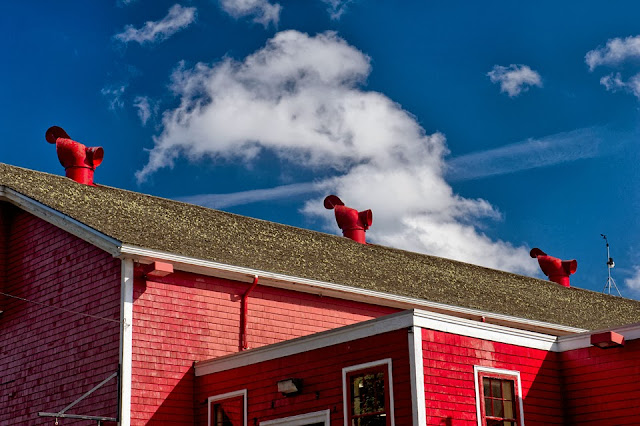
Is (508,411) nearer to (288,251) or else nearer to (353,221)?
(288,251)

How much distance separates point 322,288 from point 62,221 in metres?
6.10

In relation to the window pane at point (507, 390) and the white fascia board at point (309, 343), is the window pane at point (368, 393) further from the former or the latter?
the window pane at point (507, 390)

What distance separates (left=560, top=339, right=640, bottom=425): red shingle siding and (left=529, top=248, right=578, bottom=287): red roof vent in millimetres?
17810

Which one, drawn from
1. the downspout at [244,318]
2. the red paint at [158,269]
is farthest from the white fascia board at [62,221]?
the downspout at [244,318]

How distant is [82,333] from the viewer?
20.3 meters

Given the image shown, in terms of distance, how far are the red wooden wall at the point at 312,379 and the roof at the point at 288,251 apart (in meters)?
2.86

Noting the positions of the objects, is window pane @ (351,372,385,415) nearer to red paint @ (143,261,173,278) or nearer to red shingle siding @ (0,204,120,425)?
red paint @ (143,261,173,278)

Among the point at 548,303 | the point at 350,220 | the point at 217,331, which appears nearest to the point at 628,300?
the point at 548,303

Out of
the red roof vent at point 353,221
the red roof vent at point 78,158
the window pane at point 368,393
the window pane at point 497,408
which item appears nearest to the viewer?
the window pane at point 368,393

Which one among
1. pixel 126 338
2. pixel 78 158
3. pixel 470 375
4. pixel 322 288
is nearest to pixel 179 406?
pixel 126 338

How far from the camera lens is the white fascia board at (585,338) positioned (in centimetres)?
1859

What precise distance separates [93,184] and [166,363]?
7.64m

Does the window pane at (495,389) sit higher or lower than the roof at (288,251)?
lower

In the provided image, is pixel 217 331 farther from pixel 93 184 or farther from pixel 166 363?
pixel 93 184
